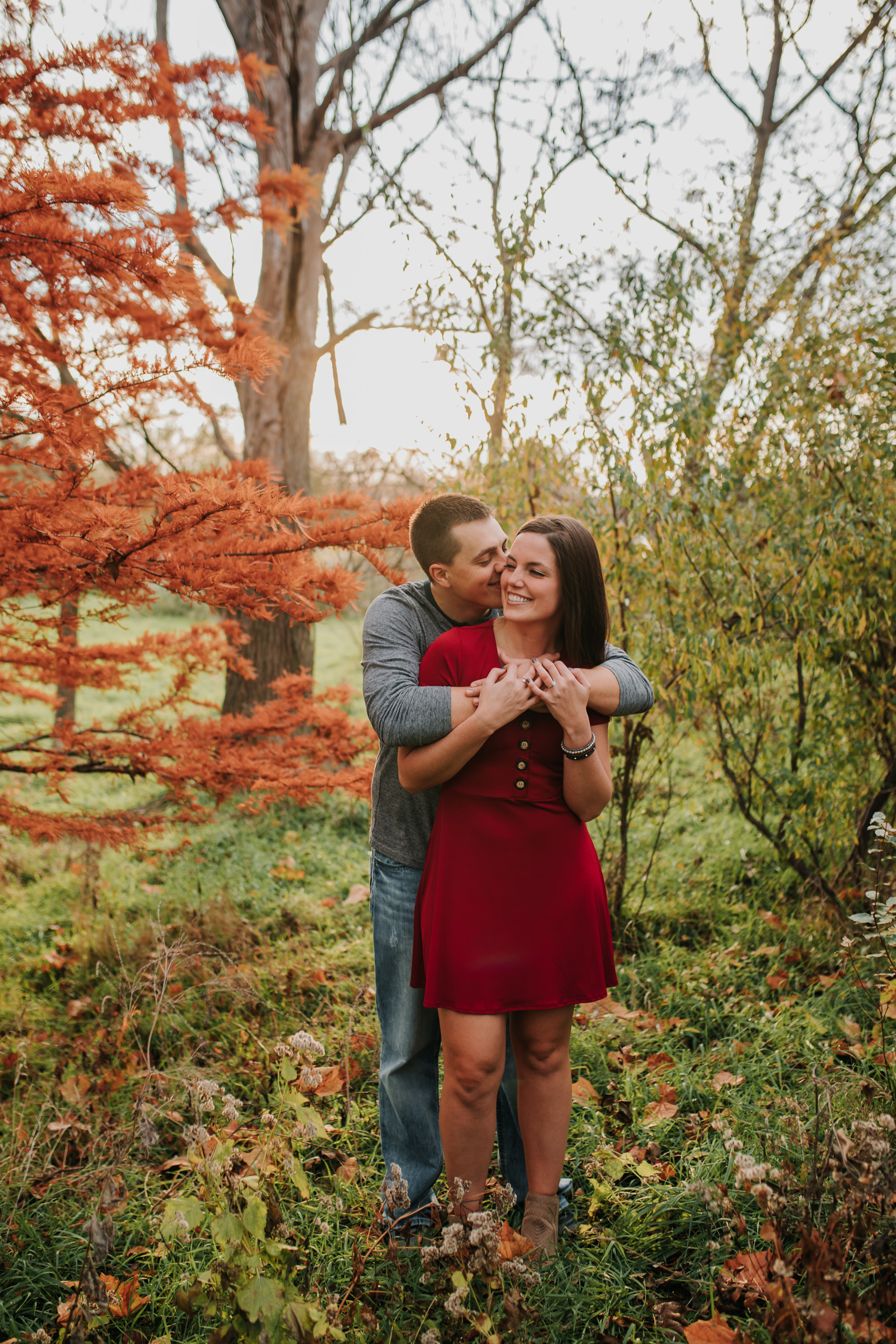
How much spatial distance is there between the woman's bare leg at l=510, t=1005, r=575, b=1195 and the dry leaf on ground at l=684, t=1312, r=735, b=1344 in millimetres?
401

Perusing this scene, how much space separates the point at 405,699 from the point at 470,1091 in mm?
934

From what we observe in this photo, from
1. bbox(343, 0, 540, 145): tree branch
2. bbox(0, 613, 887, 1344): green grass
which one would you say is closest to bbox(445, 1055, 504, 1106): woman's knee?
bbox(0, 613, 887, 1344): green grass

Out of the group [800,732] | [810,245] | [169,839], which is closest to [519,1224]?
[800,732]

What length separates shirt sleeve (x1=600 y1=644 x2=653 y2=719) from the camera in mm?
2000

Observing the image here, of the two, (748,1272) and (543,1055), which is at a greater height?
(543,1055)

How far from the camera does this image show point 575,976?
75.6 inches

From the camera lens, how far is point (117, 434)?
9.64 feet

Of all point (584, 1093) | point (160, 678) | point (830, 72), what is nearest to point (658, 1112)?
point (584, 1093)

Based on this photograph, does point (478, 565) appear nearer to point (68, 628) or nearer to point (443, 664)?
point (443, 664)

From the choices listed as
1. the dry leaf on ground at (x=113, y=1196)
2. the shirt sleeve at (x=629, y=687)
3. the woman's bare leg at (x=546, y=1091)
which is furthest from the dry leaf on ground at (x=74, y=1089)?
the shirt sleeve at (x=629, y=687)

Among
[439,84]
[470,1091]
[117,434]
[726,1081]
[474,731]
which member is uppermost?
[439,84]

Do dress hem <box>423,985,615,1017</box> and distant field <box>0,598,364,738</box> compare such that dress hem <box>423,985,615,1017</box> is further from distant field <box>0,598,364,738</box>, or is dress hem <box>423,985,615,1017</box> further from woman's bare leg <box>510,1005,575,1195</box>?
distant field <box>0,598,364,738</box>

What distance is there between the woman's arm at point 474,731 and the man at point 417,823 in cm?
22

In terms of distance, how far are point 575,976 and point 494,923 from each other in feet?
0.82
